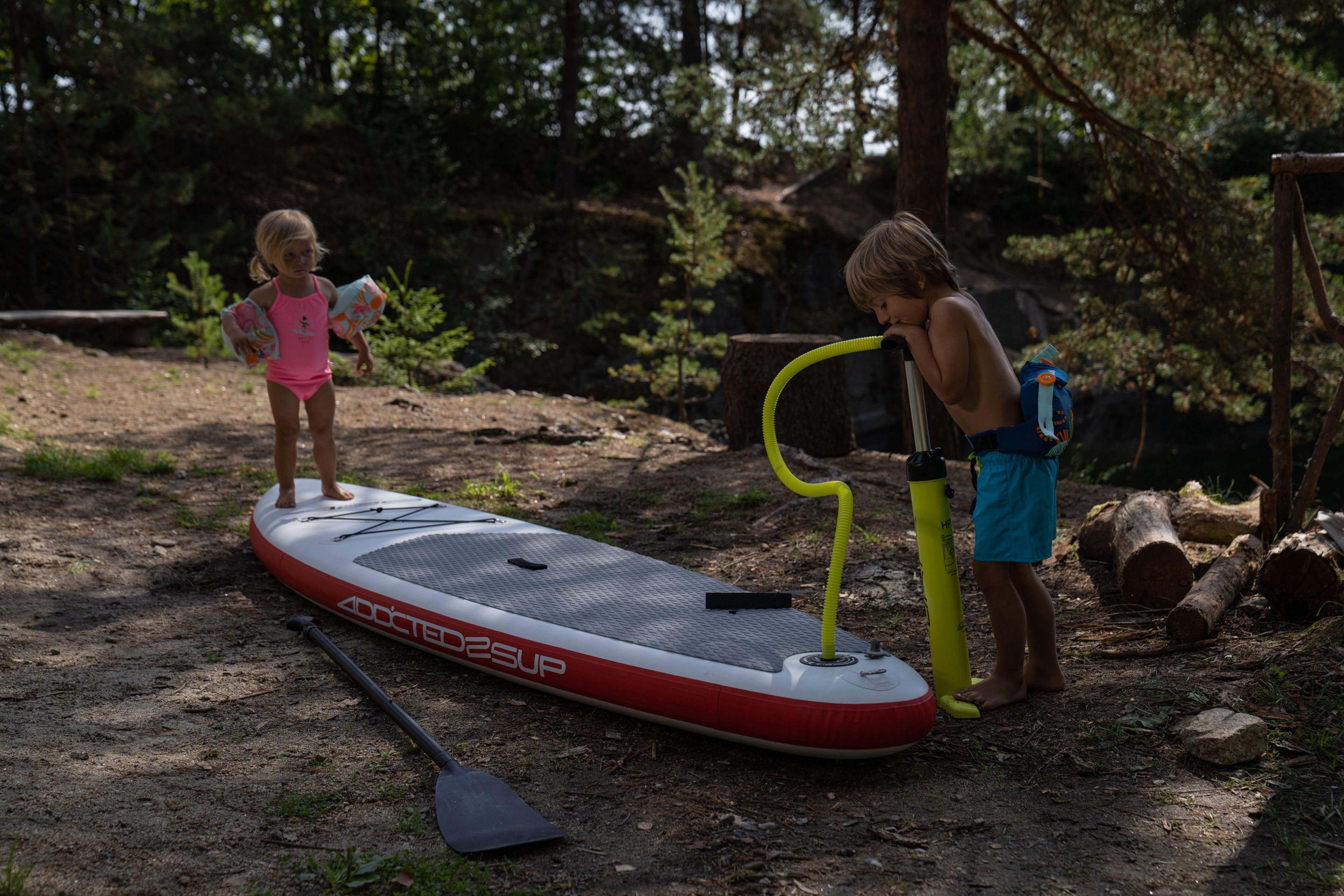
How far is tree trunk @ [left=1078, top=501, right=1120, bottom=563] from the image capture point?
403 cm

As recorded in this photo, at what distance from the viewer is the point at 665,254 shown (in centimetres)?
1552

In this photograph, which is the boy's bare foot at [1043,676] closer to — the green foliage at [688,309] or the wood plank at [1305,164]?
the wood plank at [1305,164]

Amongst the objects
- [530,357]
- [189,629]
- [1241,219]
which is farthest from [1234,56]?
[530,357]

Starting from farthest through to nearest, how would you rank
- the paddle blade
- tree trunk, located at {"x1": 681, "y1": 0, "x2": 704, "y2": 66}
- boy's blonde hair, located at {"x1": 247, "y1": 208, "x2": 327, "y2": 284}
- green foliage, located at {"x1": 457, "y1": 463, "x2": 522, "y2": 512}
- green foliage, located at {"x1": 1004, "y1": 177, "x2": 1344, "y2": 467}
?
tree trunk, located at {"x1": 681, "y1": 0, "x2": 704, "y2": 66} < green foliage, located at {"x1": 1004, "y1": 177, "x2": 1344, "y2": 467} < green foliage, located at {"x1": 457, "y1": 463, "x2": 522, "y2": 512} < boy's blonde hair, located at {"x1": 247, "y1": 208, "x2": 327, "y2": 284} < the paddle blade

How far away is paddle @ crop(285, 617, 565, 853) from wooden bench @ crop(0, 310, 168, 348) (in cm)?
1017

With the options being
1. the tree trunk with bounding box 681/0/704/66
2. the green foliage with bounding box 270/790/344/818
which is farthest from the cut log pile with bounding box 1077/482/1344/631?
the tree trunk with bounding box 681/0/704/66

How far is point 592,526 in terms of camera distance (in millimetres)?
4918

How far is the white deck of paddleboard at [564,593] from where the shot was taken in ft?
8.55

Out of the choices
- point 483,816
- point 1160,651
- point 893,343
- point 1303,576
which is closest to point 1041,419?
point 893,343

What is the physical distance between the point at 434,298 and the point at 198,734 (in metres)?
7.53

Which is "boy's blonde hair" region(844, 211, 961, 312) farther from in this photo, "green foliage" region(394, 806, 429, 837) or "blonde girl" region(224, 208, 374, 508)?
"blonde girl" region(224, 208, 374, 508)

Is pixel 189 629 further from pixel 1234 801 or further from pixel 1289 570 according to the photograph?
pixel 1289 570

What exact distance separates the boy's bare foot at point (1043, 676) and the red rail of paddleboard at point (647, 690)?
2.00 feet

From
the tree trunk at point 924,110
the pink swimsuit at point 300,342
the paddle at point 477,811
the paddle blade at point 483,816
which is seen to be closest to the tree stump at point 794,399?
the tree trunk at point 924,110
